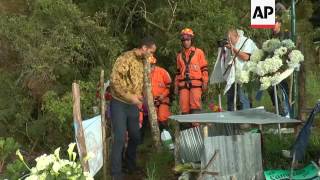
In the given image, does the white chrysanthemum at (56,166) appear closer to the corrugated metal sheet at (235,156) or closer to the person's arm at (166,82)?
the corrugated metal sheet at (235,156)

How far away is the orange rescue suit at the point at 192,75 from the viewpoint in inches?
383

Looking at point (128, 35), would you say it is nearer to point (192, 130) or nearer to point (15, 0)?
point (15, 0)

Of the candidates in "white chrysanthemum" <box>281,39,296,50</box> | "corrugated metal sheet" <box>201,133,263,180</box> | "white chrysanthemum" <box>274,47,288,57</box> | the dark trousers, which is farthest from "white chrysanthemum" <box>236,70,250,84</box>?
the dark trousers

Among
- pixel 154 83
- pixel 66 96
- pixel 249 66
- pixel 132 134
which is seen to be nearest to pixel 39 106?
pixel 66 96

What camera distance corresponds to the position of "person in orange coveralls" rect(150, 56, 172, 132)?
33.1ft

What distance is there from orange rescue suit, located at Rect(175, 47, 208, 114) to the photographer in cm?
31

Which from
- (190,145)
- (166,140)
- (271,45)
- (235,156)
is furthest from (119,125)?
(271,45)

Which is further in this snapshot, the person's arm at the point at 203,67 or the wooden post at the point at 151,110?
the person's arm at the point at 203,67

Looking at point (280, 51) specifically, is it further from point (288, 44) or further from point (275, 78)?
point (275, 78)

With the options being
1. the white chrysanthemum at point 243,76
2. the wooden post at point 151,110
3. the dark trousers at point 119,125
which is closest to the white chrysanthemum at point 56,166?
the dark trousers at point 119,125

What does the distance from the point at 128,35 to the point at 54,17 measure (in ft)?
5.71

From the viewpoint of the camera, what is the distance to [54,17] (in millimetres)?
12008

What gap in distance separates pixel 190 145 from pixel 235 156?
72 centimetres

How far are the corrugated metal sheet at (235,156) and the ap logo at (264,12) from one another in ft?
6.94
